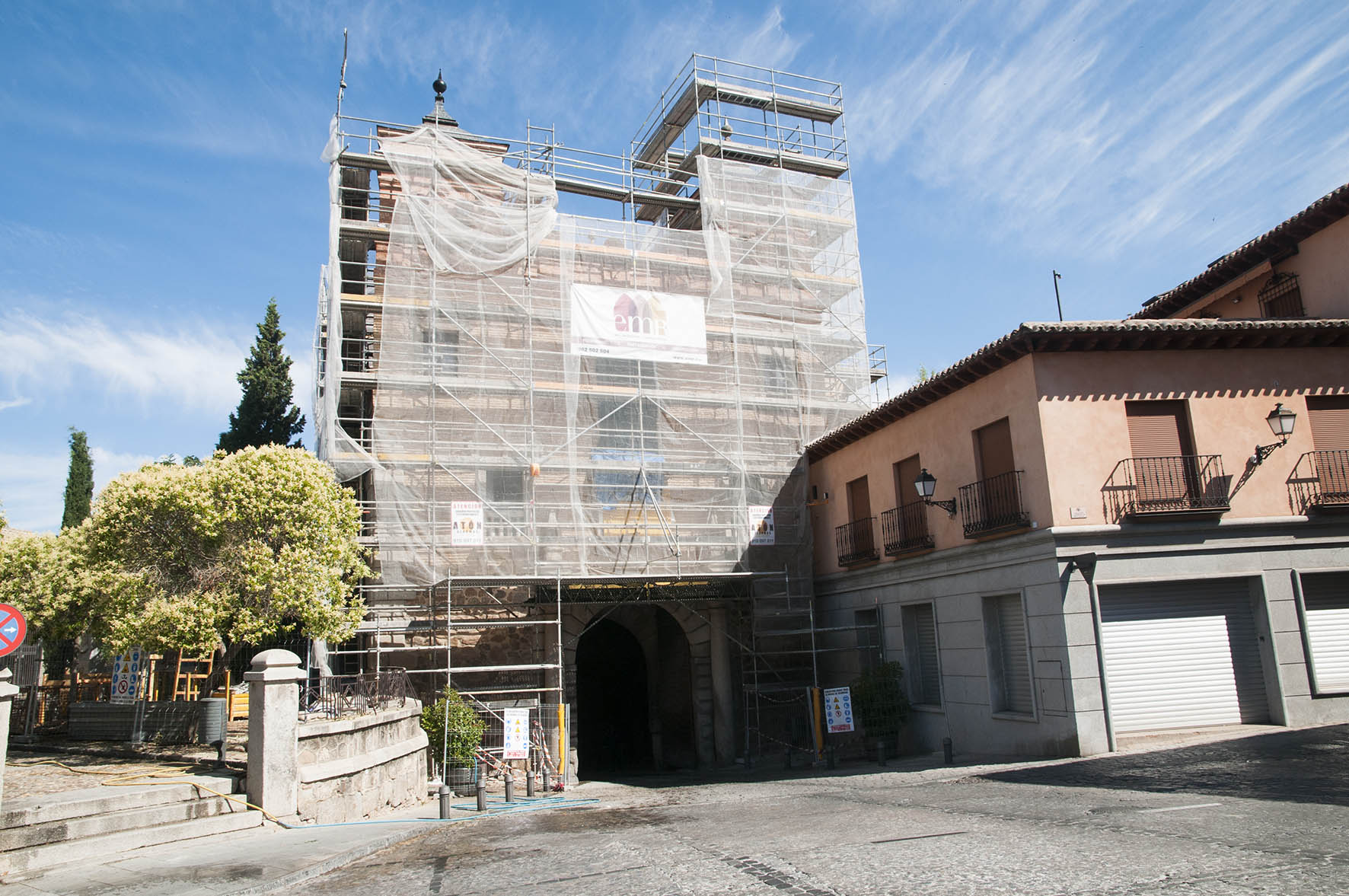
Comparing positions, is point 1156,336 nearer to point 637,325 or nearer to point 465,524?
point 637,325

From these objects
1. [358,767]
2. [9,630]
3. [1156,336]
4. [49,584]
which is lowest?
[358,767]

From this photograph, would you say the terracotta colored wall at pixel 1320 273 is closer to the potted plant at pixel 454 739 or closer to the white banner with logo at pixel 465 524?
the white banner with logo at pixel 465 524

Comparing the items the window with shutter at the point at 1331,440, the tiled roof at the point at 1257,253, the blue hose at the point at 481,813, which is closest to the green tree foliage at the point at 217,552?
the blue hose at the point at 481,813

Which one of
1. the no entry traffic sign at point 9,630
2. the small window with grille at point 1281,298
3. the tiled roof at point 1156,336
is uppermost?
the small window with grille at point 1281,298

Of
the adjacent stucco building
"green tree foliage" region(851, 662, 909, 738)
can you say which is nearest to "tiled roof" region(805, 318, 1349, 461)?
the adjacent stucco building

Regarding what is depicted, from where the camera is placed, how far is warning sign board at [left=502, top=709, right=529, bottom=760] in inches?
633

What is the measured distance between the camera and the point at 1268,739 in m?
13.3

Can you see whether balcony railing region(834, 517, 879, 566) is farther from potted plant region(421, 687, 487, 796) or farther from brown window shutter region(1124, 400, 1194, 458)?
potted plant region(421, 687, 487, 796)

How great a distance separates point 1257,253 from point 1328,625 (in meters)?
7.66

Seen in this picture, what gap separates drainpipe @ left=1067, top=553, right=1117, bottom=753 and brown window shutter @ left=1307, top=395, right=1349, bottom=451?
191 inches

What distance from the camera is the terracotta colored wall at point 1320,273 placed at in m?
16.6

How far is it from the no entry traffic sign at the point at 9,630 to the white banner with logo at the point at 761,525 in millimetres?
15002

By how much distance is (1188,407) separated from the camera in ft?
50.3

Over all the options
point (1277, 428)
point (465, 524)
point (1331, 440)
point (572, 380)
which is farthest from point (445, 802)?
point (1331, 440)
